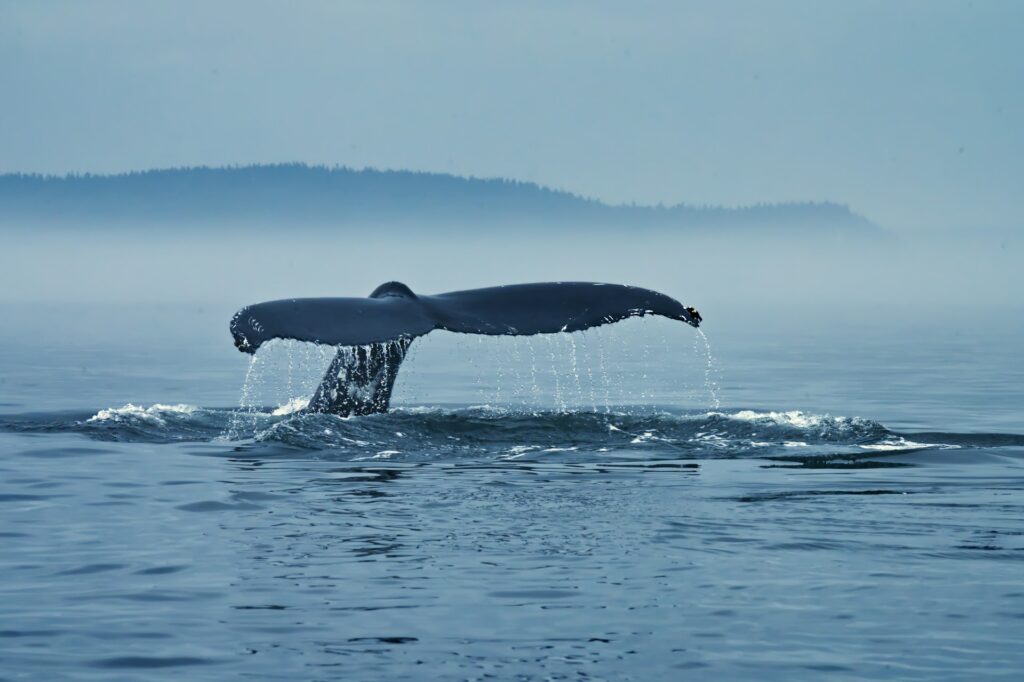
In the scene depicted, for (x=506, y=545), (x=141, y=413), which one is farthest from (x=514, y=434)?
(x=506, y=545)

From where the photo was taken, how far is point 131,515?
1066 cm

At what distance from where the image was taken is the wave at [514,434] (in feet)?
44.8

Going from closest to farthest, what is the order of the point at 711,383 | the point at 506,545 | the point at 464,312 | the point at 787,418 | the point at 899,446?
the point at 506,545 < the point at 464,312 < the point at 899,446 < the point at 787,418 < the point at 711,383

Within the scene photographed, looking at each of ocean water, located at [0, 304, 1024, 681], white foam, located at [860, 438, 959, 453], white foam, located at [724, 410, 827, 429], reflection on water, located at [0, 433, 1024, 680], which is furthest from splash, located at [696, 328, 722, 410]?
reflection on water, located at [0, 433, 1024, 680]

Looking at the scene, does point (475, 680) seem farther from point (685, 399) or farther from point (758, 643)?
point (685, 399)

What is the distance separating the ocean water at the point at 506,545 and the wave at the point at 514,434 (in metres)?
0.05

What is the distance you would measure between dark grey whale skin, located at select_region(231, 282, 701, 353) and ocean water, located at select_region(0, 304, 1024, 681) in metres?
1.05

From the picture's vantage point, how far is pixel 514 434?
14742 mm

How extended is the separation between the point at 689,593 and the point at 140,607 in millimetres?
2599

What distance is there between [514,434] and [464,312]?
7.54 feet

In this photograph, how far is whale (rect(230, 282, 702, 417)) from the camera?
1116cm

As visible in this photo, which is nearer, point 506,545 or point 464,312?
point 506,545

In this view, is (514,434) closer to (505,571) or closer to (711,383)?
(505,571)

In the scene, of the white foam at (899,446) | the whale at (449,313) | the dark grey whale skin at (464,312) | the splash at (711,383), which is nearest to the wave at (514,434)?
the white foam at (899,446)
